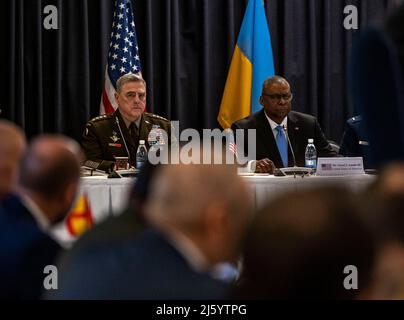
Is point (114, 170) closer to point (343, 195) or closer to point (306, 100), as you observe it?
point (306, 100)

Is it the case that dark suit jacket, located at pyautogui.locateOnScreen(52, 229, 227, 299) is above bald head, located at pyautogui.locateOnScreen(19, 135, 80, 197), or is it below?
below

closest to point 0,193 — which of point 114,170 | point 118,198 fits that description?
point 118,198

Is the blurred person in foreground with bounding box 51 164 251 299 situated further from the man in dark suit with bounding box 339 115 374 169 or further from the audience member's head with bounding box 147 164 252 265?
the man in dark suit with bounding box 339 115 374 169

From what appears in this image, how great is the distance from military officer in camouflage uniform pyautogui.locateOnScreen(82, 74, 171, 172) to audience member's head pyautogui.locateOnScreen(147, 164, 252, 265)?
13.3ft

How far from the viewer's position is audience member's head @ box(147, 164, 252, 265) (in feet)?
2.89

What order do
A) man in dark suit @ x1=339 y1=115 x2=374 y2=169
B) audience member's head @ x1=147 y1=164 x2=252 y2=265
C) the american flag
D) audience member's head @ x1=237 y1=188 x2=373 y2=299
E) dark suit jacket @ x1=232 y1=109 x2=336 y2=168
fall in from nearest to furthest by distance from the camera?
audience member's head @ x1=237 y1=188 x2=373 y2=299 → audience member's head @ x1=147 y1=164 x2=252 y2=265 → man in dark suit @ x1=339 y1=115 x2=374 y2=169 → dark suit jacket @ x1=232 y1=109 x2=336 y2=168 → the american flag

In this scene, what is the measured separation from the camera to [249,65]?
21.8 ft

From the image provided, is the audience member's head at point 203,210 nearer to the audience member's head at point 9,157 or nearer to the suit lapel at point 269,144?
the audience member's head at point 9,157

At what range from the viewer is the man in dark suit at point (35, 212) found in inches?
41.3

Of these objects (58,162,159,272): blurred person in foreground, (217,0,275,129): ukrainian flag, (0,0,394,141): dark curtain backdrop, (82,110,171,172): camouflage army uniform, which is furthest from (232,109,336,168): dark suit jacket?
(58,162,159,272): blurred person in foreground

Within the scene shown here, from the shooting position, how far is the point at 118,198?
4074 millimetres

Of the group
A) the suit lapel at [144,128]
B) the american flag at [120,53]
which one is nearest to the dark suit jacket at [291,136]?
the suit lapel at [144,128]
